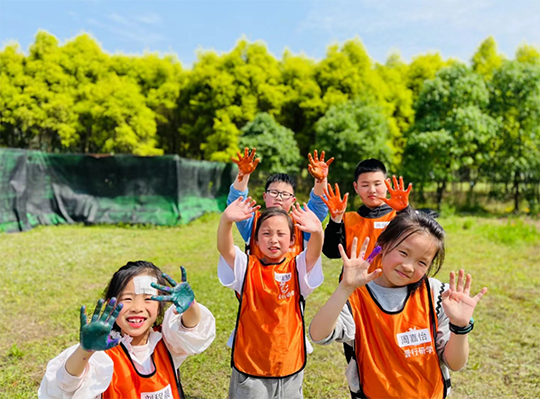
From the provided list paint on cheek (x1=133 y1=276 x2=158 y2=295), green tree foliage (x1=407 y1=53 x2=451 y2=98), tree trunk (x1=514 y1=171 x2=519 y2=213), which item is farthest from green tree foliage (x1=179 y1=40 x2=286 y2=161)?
paint on cheek (x1=133 y1=276 x2=158 y2=295)

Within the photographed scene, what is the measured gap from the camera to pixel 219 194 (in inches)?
513

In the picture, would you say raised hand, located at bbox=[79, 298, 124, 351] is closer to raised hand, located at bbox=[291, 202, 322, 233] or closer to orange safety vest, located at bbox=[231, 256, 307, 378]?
orange safety vest, located at bbox=[231, 256, 307, 378]

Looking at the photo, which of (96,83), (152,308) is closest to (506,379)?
(152,308)

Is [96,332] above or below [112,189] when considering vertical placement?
below

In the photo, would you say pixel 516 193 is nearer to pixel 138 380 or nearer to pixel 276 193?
pixel 276 193

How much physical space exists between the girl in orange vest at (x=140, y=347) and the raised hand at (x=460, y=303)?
87 cm

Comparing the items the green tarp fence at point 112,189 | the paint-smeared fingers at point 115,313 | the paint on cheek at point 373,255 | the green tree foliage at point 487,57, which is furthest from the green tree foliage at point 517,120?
the paint-smeared fingers at point 115,313

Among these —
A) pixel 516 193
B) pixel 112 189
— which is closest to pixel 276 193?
pixel 112 189

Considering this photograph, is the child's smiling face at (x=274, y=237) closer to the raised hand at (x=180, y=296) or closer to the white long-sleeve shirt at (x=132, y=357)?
the white long-sleeve shirt at (x=132, y=357)

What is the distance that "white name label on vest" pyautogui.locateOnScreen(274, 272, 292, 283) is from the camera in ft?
6.10

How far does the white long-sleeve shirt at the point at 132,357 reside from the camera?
1.22 m

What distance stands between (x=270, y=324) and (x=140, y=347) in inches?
23.0

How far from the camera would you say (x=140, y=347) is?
1.47m

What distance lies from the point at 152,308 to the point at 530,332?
156 inches
